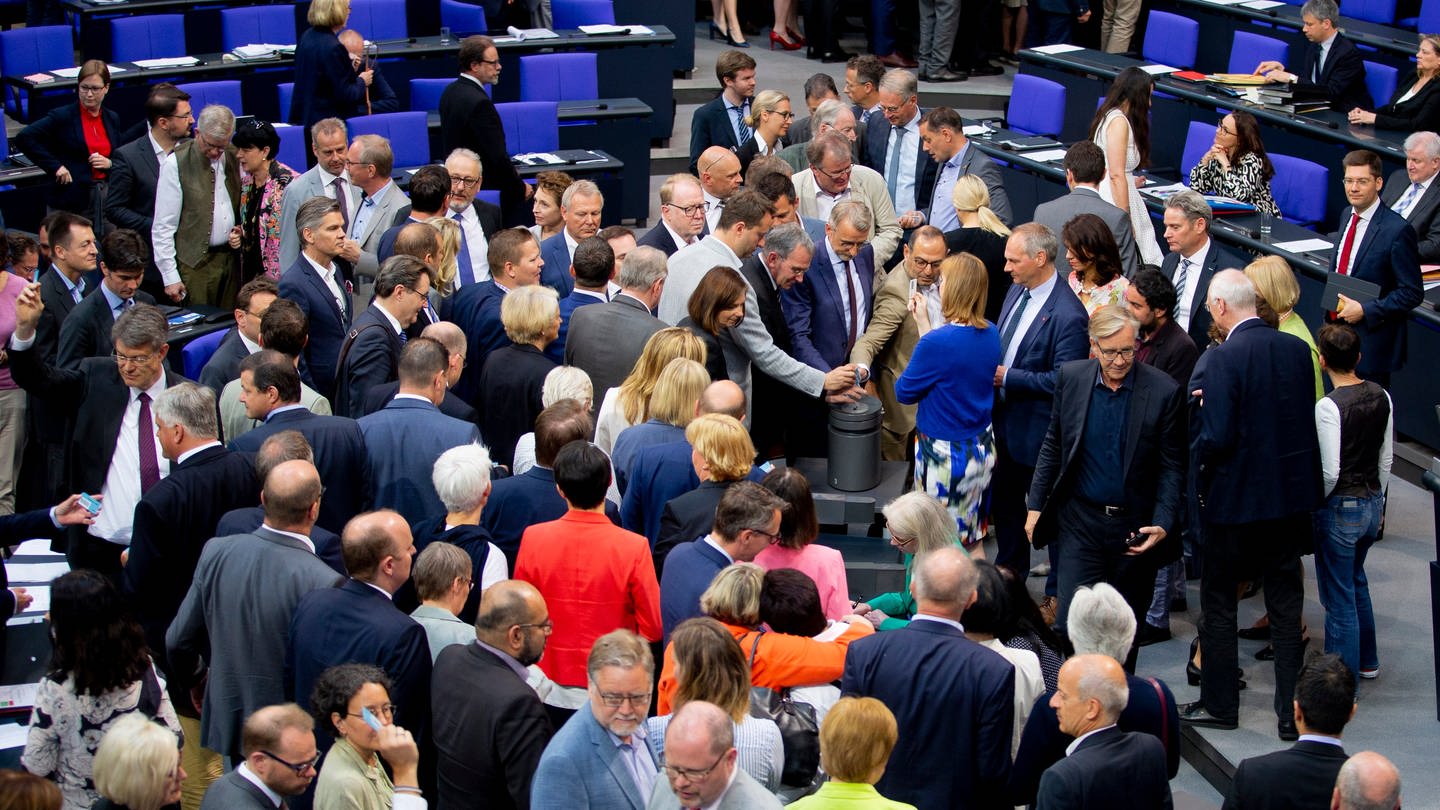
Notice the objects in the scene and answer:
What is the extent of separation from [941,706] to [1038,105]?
808 cm

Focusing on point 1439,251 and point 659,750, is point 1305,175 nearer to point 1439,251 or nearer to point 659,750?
point 1439,251

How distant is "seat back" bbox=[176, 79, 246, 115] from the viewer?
34.4 feet

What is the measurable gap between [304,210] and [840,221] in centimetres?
226

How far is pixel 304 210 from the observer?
6.61m

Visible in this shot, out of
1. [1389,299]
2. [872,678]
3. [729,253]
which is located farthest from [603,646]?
[1389,299]

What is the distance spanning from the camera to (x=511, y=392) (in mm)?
5980

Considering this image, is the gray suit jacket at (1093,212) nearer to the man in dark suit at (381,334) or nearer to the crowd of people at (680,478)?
the crowd of people at (680,478)

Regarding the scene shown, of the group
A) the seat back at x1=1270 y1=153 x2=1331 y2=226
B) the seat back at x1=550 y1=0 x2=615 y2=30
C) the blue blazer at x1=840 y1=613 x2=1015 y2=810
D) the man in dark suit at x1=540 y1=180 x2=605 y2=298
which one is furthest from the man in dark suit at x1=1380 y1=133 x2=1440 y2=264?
the seat back at x1=550 y1=0 x2=615 y2=30

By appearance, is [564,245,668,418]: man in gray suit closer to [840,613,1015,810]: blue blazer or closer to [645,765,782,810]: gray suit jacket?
[840,613,1015,810]: blue blazer

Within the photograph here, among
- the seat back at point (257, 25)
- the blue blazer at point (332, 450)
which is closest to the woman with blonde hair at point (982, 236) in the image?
the blue blazer at point (332, 450)

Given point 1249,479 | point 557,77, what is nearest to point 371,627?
point 1249,479

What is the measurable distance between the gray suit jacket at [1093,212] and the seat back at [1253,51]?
14.7 ft

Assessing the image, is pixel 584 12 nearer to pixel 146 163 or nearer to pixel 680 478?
pixel 146 163

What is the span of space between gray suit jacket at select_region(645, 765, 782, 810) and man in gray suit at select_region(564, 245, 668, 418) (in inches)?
102
